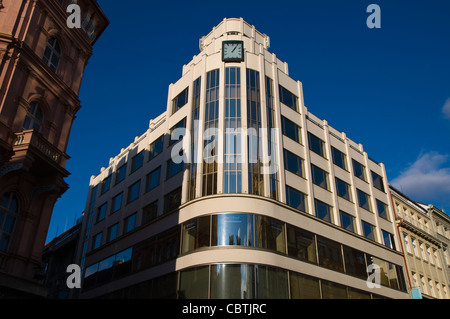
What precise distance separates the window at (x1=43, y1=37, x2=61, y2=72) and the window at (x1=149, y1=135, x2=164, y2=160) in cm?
1604

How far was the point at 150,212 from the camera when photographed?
34.3 meters

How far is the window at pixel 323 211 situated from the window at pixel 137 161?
18.4 meters

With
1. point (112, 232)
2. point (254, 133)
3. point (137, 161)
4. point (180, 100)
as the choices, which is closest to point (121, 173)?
point (137, 161)

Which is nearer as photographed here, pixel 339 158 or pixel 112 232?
pixel 112 232

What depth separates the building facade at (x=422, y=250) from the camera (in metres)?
41.5

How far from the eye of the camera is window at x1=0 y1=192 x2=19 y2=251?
16.7 m

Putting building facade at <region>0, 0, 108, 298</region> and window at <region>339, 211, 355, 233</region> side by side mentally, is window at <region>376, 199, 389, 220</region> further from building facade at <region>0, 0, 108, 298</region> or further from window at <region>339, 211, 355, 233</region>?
building facade at <region>0, 0, 108, 298</region>

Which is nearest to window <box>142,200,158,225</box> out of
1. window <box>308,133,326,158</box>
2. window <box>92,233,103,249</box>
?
window <box>92,233,103,249</box>

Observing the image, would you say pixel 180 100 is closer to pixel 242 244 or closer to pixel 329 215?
pixel 242 244

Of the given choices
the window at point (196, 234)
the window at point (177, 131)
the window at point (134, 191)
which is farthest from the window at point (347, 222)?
the window at point (134, 191)

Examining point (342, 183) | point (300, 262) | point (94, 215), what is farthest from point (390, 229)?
point (94, 215)

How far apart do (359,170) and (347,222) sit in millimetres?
8334

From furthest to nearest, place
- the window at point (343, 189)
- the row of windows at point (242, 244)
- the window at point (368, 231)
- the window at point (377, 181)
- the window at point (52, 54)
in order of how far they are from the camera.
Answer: the window at point (377, 181), the window at point (368, 231), the window at point (343, 189), the row of windows at point (242, 244), the window at point (52, 54)

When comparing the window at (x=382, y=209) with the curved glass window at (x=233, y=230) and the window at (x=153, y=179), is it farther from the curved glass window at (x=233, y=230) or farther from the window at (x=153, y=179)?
the window at (x=153, y=179)
